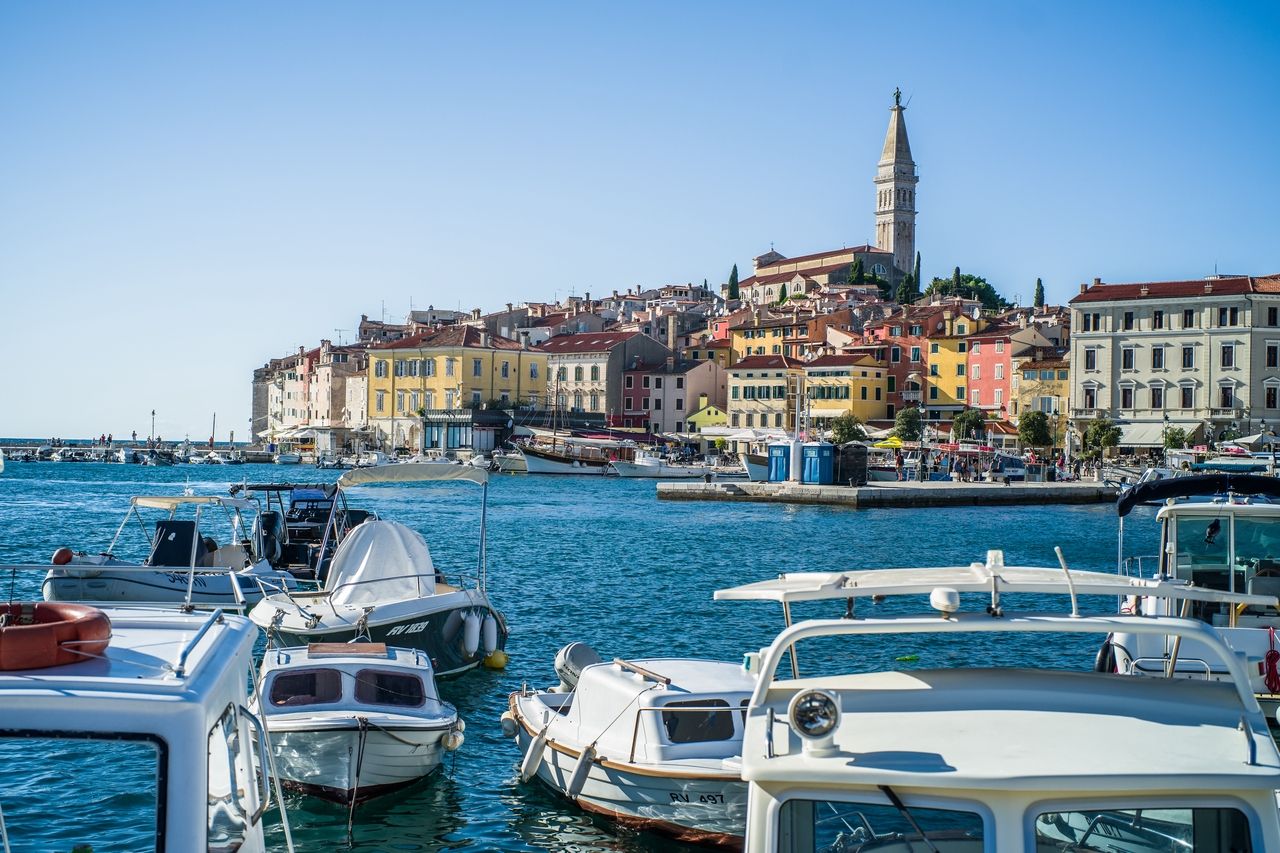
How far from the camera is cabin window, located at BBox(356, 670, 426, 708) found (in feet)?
37.2

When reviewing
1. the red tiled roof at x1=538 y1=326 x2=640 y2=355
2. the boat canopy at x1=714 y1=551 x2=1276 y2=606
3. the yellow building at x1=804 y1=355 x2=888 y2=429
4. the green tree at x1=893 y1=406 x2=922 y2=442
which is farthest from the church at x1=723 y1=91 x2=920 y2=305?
the boat canopy at x1=714 y1=551 x2=1276 y2=606

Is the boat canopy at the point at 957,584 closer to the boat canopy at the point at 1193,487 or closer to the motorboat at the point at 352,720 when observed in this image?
the motorboat at the point at 352,720

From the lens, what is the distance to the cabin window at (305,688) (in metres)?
11.1

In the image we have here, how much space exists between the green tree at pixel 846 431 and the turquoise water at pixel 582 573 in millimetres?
16230

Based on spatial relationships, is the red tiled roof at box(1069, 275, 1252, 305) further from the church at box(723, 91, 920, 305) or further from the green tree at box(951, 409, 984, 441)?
the church at box(723, 91, 920, 305)

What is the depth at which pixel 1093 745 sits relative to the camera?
3895 mm

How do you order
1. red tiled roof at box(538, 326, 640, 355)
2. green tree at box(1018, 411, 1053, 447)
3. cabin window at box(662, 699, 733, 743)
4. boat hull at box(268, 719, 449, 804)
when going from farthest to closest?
red tiled roof at box(538, 326, 640, 355), green tree at box(1018, 411, 1053, 447), boat hull at box(268, 719, 449, 804), cabin window at box(662, 699, 733, 743)

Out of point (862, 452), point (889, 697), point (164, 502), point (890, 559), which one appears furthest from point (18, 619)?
point (862, 452)

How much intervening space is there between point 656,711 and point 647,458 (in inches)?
2901

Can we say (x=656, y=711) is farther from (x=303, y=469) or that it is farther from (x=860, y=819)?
(x=303, y=469)

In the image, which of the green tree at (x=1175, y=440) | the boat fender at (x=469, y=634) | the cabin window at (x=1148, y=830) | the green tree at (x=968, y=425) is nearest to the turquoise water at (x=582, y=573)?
the boat fender at (x=469, y=634)

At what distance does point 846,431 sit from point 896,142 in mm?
88947

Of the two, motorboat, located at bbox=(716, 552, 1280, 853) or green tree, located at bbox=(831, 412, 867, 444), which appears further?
green tree, located at bbox=(831, 412, 867, 444)

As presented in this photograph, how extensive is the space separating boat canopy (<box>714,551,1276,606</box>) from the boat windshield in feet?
2.44
